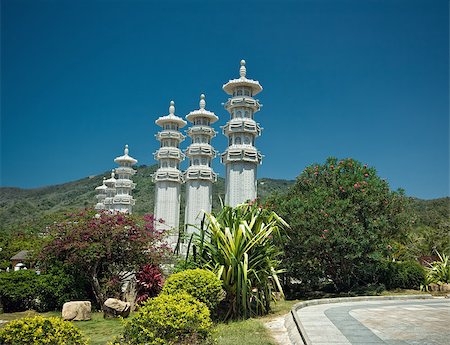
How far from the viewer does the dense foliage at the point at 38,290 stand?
41.8ft

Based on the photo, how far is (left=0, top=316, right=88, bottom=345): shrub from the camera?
4.68m

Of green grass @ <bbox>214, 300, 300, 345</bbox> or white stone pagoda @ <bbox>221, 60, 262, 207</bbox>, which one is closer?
green grass @ <bbox>214, 300, 300, 345</bbox>

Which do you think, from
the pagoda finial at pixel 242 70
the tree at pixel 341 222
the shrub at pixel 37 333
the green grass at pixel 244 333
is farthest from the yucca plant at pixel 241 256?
the pagoda finial at pixel 242 70

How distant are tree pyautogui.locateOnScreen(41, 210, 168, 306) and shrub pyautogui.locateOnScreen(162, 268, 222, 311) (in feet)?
15.9

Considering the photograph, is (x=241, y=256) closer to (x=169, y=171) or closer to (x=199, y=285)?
(x=199, y=285)

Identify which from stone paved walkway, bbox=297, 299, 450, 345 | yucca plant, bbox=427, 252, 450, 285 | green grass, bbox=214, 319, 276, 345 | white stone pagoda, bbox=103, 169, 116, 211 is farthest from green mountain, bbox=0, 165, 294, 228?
green grass, bbox=214, 319, 276, 345

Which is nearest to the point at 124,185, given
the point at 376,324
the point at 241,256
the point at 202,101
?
the point at 202,101

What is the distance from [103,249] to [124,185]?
1360 inches

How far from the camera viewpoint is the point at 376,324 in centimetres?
774

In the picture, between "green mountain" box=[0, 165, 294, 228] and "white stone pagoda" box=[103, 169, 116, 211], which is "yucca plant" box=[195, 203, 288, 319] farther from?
"green mountain" box=[0, 165, 294, 228]

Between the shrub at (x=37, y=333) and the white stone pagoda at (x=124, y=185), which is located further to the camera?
the white stone pagoda at (x=124, y=185)

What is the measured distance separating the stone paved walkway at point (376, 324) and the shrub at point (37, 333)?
12.1 ft

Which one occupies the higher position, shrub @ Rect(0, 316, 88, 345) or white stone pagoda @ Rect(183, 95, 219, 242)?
white stone pagoda @ Rect(183, 95, 219, 242)

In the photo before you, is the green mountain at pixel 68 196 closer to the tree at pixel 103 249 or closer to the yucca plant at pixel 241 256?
the tree at pixel 103 249
